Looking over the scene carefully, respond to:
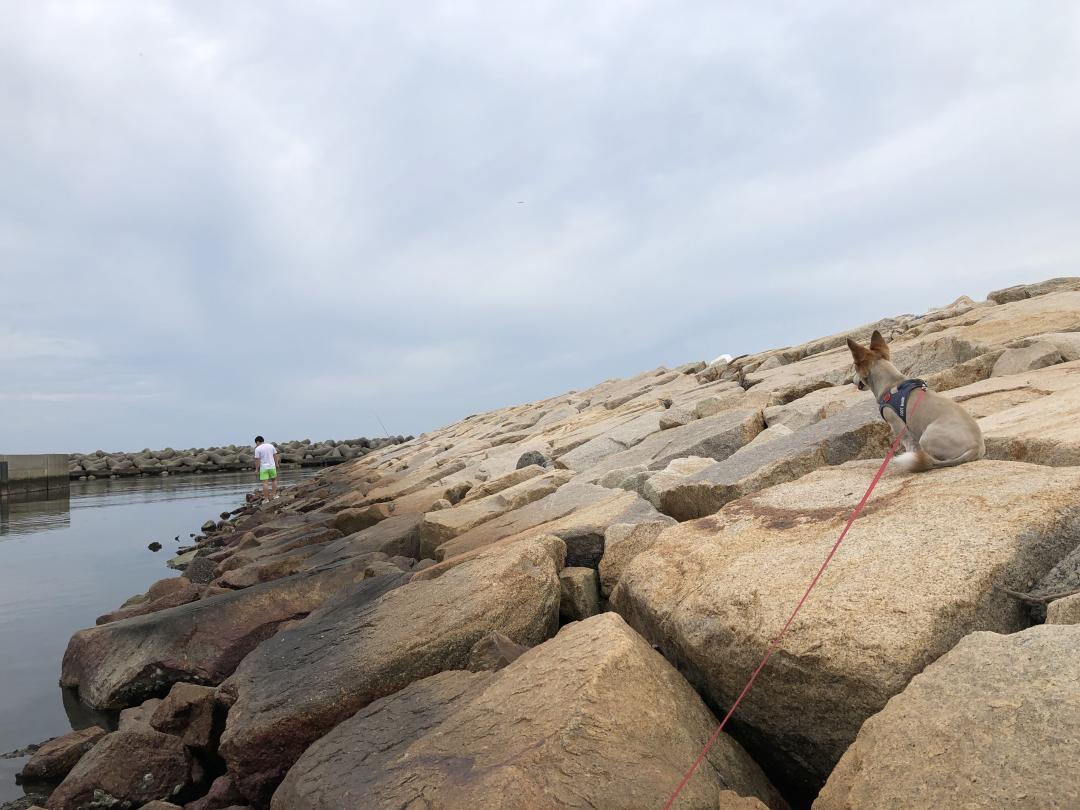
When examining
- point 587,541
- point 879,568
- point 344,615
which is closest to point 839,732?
point 879,568

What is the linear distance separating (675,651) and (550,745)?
786mm

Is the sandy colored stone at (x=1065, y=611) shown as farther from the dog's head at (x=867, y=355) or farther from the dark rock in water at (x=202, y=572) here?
the dark rock in water at (x=202, y=572)

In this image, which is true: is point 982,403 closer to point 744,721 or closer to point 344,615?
point 744,721

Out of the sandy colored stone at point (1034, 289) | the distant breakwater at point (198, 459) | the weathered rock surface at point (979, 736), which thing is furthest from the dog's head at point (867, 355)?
the distant breakwater at point (198, 459)

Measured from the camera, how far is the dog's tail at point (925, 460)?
3123 mm

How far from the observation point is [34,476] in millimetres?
26719

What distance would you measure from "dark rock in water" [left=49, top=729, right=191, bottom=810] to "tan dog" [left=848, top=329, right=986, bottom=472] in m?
4.01

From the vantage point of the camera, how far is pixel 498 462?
364 inches

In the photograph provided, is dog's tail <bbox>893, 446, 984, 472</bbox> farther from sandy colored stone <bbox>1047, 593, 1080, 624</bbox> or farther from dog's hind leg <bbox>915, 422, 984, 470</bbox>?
sandy colored stone <bbox>1047, 593, 1080, 624</bbox>

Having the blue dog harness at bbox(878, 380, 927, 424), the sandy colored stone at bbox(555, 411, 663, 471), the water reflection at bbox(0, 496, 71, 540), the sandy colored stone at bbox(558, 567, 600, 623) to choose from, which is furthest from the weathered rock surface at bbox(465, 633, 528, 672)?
the water reflection at bbox(0, 496, 71, 540)

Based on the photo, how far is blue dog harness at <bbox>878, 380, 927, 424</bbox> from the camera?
3.48 meters

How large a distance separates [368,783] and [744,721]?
1.27 m

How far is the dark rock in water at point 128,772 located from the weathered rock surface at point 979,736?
345cm

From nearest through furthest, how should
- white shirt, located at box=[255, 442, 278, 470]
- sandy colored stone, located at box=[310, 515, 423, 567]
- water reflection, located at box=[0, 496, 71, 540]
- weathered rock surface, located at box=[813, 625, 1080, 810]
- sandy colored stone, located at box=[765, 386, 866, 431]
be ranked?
weathered rock surface, located at box=[813, 625, 1080, 810] → sandy colored stone, located at box=[765, 386, 866, 431] → sandy colored stone, located at box=[310, 515, 423, 567] → water reflection, located at box=[0, 496, 71, 540] → white shirt, located at box=[255, 442, 278, 470]
